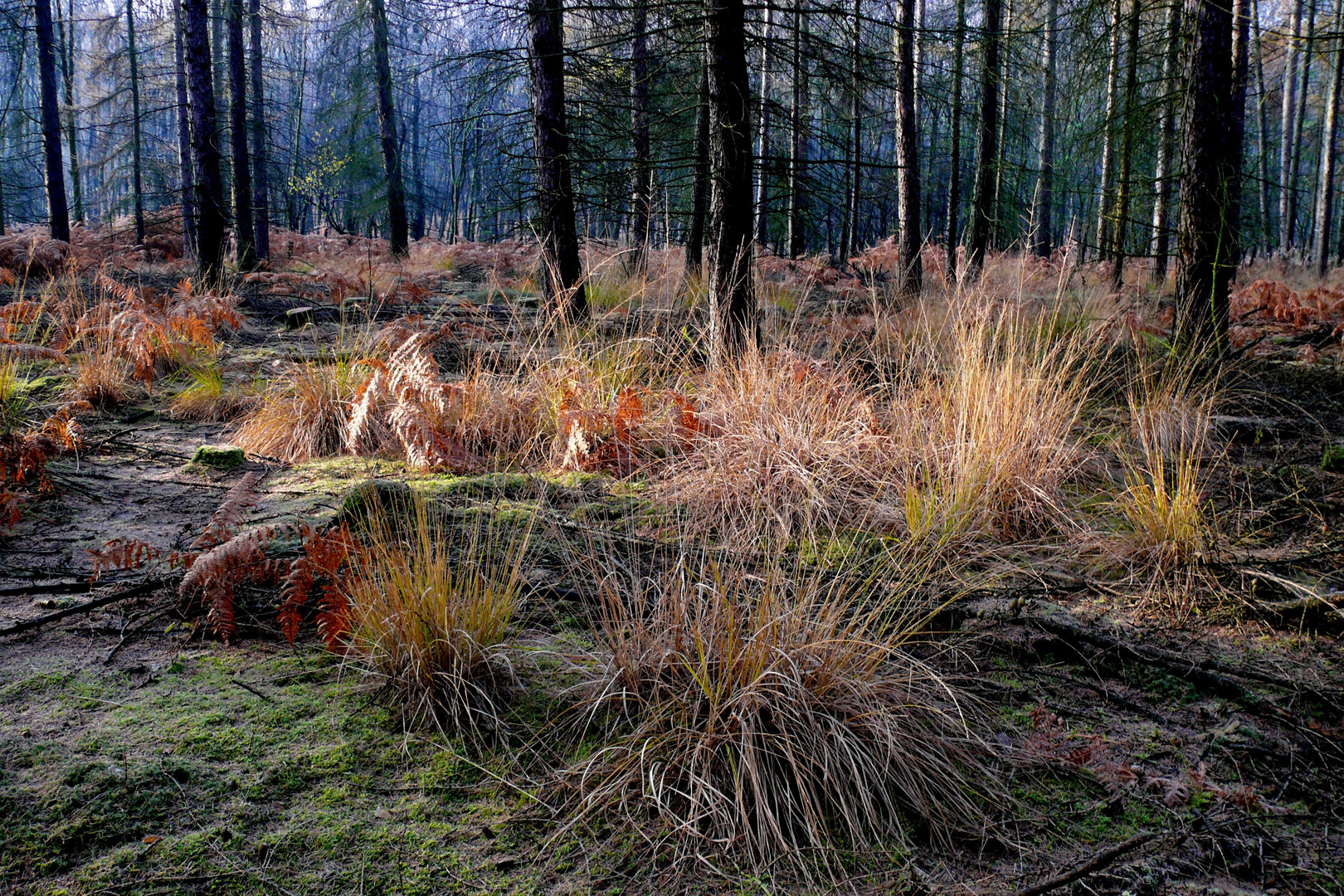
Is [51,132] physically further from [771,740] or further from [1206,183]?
[771,740]

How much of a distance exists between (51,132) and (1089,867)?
58.9ft

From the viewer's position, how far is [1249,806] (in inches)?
71.0

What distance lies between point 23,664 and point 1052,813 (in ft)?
9.02

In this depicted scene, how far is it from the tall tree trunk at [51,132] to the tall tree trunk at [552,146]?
460 inches

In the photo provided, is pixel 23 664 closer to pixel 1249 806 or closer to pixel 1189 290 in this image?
pixel 1249 806

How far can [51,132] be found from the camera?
13.5 m

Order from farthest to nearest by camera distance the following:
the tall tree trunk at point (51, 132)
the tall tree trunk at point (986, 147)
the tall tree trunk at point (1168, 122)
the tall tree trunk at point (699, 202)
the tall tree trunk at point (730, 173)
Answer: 1. the tall tree trunk at point (51, 132)
2. the tall tree trunk at point (986, 147)
3. the tall tree trunk at point (699, 202)
4. the tall tree trunk at point (1168, 122)
5. the tall tree trunk at point (730, 173)

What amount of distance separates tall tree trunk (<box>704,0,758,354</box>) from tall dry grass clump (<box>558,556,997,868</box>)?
281cm

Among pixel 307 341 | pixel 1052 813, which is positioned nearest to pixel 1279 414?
pixel 1052 813

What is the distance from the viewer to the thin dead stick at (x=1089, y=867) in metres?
1.59

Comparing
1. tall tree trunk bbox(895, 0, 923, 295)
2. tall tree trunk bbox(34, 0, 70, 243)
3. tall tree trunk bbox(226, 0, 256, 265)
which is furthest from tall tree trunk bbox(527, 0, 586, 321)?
tall tree trunk bbox(34, 0, 70, 243)

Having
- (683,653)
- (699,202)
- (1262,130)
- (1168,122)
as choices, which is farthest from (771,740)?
A: (1262,130)

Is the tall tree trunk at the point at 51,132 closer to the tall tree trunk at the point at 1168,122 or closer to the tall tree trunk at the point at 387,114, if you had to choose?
the tall tree trunk at the point at 387,114

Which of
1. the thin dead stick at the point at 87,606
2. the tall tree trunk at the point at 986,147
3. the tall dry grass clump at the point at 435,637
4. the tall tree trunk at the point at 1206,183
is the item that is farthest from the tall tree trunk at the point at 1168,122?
the thin dead stick at the point at 87,606
